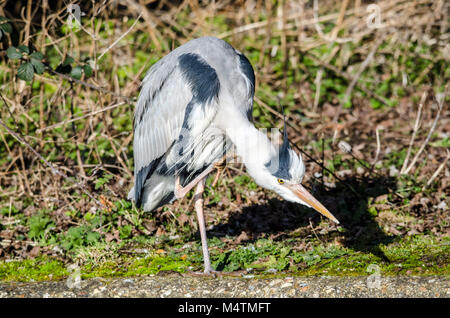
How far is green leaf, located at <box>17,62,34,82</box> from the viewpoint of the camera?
5.83 m

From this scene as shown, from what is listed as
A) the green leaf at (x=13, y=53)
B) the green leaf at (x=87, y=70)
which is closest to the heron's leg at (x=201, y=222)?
the green leaf at (x=87, y=70)

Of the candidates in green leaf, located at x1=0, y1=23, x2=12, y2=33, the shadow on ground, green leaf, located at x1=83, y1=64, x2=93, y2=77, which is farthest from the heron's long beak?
green leaf, located at x1=0, y1=23, x2=12, y2=33

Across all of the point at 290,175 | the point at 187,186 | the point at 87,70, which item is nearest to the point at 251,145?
the point at 290,175

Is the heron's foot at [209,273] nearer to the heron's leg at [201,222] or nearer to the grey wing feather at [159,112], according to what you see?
the heron's leg at [201,222]

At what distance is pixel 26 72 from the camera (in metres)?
5.85

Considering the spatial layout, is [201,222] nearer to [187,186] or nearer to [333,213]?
[187,186]

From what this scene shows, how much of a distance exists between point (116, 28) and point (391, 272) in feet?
20.9

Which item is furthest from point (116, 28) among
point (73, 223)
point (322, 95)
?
point (73, 223)

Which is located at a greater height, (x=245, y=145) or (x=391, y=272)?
(x=245, y=145)

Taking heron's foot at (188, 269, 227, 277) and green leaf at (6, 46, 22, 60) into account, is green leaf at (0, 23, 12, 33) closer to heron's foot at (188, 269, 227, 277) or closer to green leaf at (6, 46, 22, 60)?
green leaf at (6, 46, 22, 60)

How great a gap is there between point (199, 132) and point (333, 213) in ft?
5.88

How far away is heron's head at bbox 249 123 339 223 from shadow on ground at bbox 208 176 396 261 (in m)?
0.93
